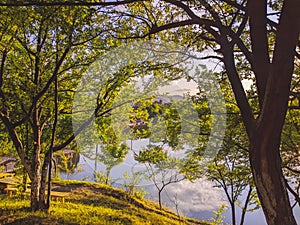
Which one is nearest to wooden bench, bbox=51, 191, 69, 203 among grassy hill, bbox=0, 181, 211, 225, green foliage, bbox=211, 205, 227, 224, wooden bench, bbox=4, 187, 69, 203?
wooden bench, bbox=4, 187, 69, 203

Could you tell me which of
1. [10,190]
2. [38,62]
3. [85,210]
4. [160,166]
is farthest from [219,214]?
[38,62]

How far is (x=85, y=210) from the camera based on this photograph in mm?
6965

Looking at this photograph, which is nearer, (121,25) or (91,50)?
(121,25)

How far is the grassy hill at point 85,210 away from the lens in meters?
Answer: 5.54

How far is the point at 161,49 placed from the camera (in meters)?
5.62

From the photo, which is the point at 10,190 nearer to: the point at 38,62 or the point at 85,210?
the point at 85,210

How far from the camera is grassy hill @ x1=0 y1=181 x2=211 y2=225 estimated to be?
5.54 metres

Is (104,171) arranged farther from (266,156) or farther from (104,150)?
(266,156)

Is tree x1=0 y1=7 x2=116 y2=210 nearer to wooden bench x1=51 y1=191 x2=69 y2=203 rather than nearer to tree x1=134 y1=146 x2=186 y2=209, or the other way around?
wooden bench x1=51 y1=191 x2=69 y2=203

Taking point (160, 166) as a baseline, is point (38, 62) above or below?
above

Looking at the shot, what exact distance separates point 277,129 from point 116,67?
13.8 ft

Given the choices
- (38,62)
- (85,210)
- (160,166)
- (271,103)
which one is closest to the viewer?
(271,103)

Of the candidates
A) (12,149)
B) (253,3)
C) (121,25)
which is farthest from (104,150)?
(253,3)

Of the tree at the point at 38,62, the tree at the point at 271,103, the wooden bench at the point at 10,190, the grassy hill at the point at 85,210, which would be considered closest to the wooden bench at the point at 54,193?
the wooden bench at the point at 10,190
